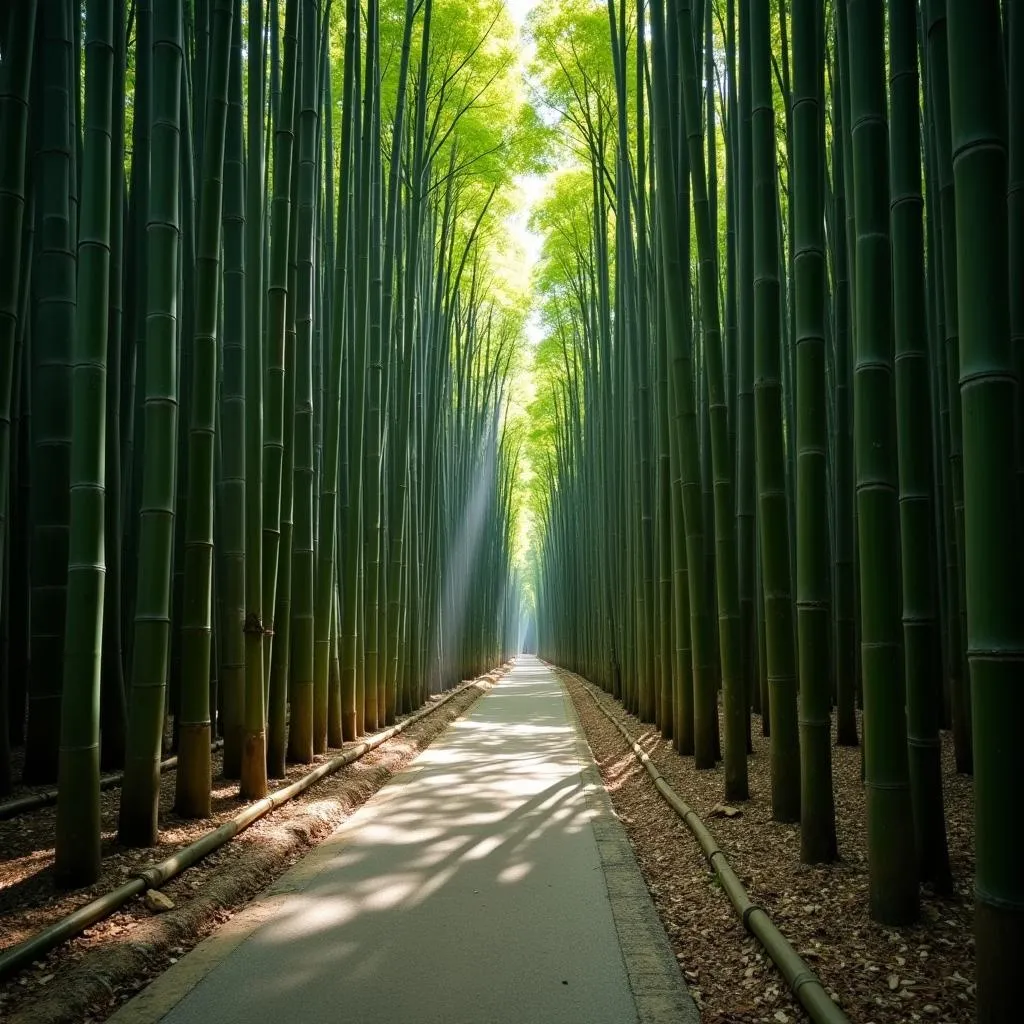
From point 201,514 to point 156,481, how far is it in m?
0.52

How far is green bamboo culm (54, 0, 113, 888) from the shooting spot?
2.60m

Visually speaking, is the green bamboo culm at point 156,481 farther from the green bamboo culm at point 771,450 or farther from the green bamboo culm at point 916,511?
the green bamboo culm at point 916,511

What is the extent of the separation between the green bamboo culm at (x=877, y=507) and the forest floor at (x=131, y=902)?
1.87 meters

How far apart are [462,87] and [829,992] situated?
8987mm

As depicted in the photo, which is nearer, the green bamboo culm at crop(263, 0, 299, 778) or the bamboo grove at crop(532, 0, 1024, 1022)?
the bamboo grove at crop(532, 0, 1024, 1022)

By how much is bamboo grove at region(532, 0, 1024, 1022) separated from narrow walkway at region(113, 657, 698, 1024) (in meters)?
0.69

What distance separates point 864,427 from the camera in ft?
7.63

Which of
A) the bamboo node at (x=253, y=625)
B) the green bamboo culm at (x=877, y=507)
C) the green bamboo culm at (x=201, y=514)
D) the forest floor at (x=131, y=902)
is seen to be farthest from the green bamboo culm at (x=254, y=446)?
the green bamboo culm at (x=877, y=507)

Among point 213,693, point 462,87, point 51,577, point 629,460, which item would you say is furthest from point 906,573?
point 462,87

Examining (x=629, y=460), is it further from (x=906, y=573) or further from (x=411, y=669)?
(x=906, y=573)

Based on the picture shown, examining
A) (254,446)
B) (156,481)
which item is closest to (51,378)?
(254,446)

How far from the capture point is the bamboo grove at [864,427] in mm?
1655

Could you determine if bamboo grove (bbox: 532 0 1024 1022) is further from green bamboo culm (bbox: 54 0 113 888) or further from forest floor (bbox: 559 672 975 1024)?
green bamboo culm (bbox: 54 0 113 888)

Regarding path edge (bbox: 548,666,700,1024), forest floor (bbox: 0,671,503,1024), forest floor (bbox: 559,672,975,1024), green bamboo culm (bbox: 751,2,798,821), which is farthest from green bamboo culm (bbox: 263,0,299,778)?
green bamboo culm (bbox: 751,2,798,821)
